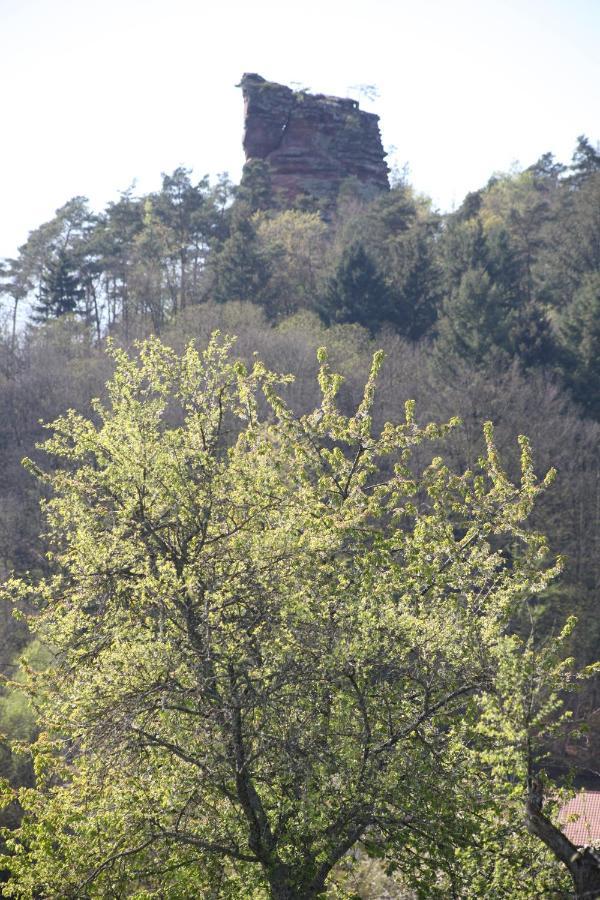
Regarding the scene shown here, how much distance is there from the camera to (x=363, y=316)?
157 ft

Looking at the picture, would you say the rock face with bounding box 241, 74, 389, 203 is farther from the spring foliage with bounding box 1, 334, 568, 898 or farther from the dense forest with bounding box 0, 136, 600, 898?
the spring foliage with bounding box 1, 334, 568, 898

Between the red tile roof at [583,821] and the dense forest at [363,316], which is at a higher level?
the dense forest at [363,316]

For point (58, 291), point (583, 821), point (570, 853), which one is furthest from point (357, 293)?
point (570, 853)

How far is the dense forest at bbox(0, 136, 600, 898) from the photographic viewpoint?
1363 inches

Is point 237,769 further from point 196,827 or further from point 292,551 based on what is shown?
point 292,551

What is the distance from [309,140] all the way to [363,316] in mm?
31258

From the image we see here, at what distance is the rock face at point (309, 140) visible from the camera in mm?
73312

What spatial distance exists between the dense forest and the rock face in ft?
23.8

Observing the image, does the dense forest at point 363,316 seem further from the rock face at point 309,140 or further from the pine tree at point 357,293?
the rock face at point 309,140

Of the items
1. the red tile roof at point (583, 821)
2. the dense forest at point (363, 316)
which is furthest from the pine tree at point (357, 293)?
the red tile roof at point (583, 821)

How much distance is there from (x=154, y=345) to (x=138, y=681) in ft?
12.0

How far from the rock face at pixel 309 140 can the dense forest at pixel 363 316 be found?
724 centimetres

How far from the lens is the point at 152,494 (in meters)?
9.41

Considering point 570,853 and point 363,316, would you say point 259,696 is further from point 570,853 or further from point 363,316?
point 363,316
